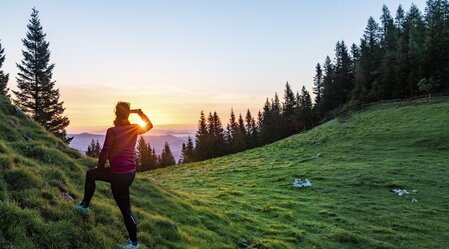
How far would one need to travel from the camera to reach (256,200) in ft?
85.2

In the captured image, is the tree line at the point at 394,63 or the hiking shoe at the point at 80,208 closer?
the hiking shoe at the point at 80,208

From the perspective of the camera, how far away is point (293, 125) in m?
103

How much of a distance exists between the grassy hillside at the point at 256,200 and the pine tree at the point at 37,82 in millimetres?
29505

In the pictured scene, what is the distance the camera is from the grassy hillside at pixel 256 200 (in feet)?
31.2

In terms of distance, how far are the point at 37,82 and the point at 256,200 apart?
43815mm

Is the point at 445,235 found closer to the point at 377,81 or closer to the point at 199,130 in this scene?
the point at 377,81

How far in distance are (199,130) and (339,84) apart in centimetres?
4453

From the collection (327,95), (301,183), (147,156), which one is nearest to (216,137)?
(147,156)

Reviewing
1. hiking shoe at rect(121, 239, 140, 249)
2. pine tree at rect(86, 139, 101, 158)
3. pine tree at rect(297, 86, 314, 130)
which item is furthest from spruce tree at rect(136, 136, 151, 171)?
hiking shoe at rect(121, 239, 140, 249)

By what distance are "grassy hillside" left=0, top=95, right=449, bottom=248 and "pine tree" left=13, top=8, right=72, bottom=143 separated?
29505 mm

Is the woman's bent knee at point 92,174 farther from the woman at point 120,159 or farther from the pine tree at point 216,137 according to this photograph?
the pine tree at point 216,137

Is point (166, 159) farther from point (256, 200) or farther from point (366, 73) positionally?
point (256, 200)

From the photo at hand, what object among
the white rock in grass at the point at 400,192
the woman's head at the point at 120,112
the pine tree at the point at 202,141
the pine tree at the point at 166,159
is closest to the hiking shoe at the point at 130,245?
the woman's head at the point at 120,112

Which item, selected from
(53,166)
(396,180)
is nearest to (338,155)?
(396,180)
